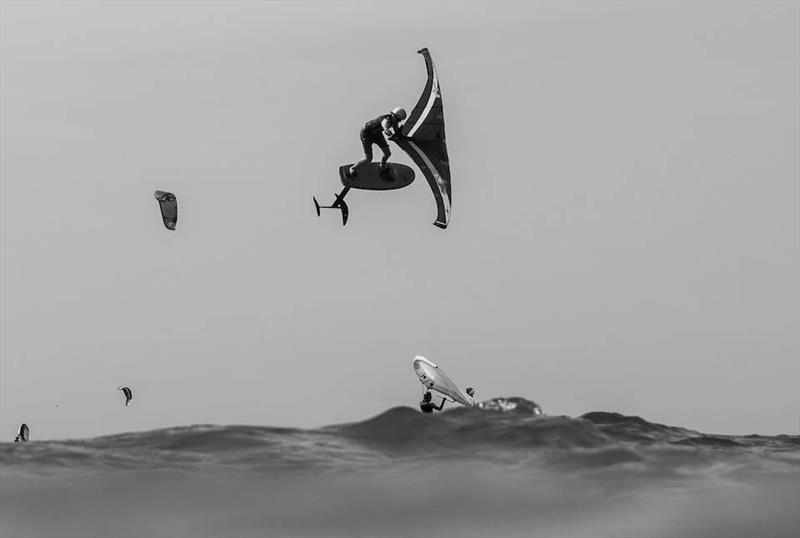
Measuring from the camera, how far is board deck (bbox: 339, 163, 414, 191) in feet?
66.1

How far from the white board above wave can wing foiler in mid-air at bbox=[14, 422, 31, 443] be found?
898 cm

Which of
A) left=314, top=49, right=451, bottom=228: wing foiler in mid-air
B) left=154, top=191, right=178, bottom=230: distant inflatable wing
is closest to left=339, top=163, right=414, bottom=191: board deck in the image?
left=314, top=49, right=451, bottom=228: wing foiler in mid-air

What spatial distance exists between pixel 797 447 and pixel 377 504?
9615mm

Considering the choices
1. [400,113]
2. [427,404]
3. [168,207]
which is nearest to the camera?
[400,113]

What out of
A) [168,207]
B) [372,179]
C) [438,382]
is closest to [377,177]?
[372,179]

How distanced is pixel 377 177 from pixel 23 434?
10.5 metres

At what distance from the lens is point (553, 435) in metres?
22.6

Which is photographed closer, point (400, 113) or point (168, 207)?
point (400, 113)

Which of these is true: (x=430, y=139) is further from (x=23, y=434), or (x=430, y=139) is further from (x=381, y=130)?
(x=23, y=434)

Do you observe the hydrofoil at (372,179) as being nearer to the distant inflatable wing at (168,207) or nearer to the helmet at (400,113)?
the helmet at (400,113)

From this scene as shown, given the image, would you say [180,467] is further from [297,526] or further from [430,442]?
[430,442]

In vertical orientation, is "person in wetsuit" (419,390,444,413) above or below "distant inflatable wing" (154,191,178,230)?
below

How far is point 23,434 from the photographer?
2441 centimetres

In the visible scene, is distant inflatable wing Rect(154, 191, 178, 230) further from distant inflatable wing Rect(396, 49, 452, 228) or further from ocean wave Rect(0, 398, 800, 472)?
distant inflatable wing Rect(396, 49, 452, 228)
